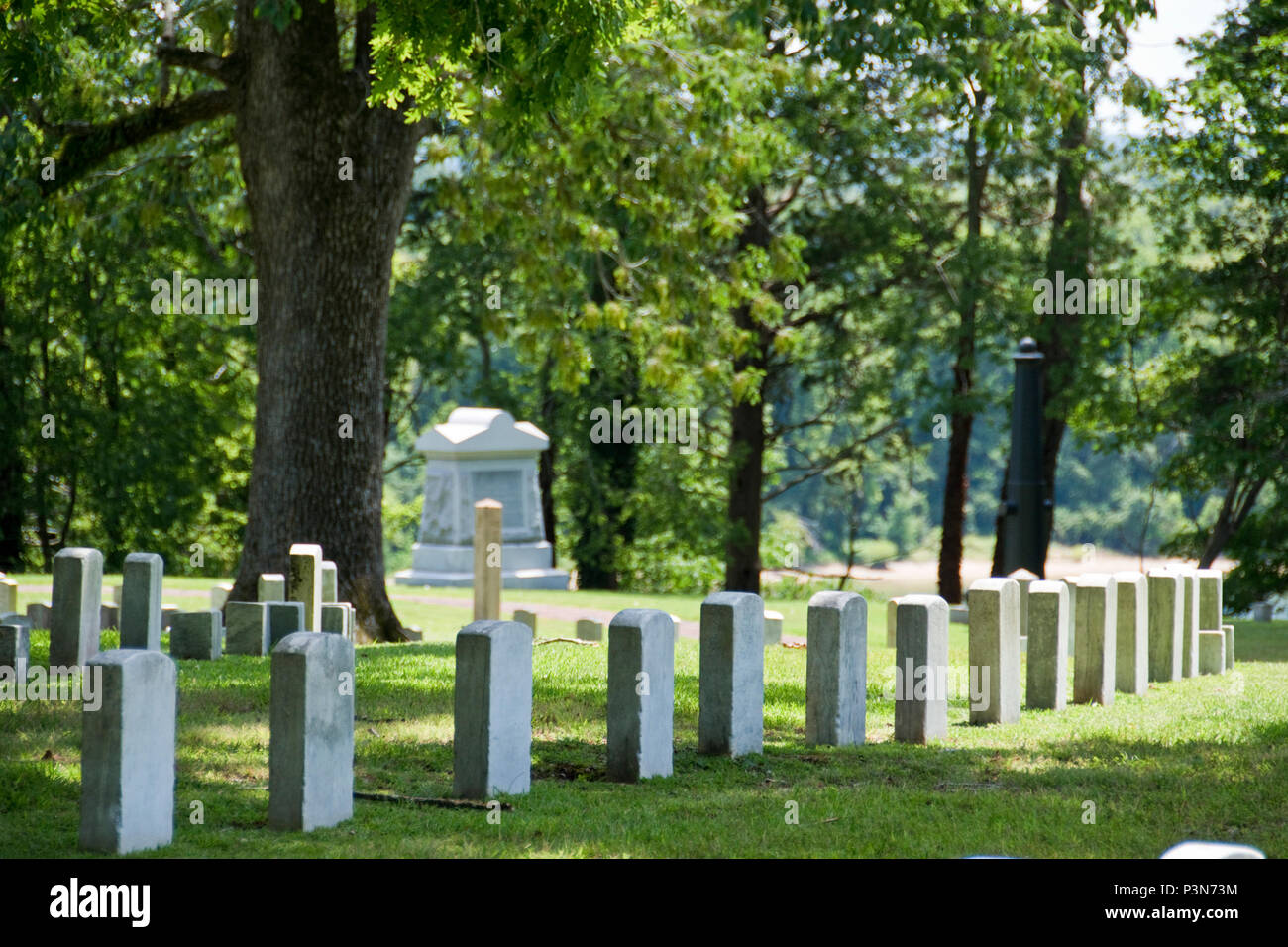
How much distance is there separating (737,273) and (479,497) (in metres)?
11.8

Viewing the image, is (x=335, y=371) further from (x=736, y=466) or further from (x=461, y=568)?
(x=736, y=466)

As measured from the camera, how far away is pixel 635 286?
16969 mm

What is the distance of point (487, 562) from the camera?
1276cm

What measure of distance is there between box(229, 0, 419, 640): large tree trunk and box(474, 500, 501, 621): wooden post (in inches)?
47.5

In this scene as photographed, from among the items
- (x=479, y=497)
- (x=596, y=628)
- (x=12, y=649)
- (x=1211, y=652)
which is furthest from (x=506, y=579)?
(x=12, y=649)

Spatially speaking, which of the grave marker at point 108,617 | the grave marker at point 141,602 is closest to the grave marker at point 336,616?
the grave marker at point 141,602

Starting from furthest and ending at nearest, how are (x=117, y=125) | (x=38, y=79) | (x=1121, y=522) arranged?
(x=1121, y=522)
(x=117, y=125)
(x=38, y=79)

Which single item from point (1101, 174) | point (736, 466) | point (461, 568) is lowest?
point (461, 568)

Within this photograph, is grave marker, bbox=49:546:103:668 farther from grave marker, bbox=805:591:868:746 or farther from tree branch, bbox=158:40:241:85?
grave marker, bbox=805:591:868:746

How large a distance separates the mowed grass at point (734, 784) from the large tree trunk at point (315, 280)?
272 cm

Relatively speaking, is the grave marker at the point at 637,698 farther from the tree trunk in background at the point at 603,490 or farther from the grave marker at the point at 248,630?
the tree trunk in background at the point at 603,490

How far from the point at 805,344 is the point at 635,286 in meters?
12.7
